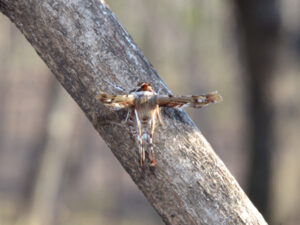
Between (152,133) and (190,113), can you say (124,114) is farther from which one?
(190,113)

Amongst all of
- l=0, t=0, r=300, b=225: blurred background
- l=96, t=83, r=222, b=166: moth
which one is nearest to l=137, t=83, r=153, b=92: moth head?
l=96, t=83, r=222, b=166: moth

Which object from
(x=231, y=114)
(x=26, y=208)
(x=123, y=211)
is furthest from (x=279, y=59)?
(x=231, y=114)

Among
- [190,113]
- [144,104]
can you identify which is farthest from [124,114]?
[190,113]

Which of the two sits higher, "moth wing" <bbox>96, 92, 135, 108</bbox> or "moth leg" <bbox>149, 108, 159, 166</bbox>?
"moth wing" <bbox>96, 92, 135, 108</bbox>

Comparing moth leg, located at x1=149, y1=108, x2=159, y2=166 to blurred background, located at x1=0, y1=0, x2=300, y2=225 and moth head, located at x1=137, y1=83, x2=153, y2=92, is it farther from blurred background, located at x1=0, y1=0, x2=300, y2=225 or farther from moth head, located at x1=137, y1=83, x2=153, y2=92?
blurred background, located at x1=0, y1=0, x2=300, y2=225

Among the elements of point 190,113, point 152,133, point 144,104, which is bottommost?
point 152,133

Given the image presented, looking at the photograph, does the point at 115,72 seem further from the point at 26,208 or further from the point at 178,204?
the point at 26,208
